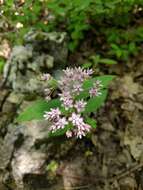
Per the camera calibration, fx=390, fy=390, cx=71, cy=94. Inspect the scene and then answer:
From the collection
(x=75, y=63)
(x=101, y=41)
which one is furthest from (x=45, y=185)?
(x=101, y=41)

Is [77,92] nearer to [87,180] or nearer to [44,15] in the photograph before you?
[87,180]

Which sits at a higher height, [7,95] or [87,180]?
[7,95]

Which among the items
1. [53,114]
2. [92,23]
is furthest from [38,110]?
[92,23]

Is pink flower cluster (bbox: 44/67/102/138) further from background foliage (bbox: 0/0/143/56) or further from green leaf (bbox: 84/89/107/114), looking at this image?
background foliage (bbox: 0/0/143/56)

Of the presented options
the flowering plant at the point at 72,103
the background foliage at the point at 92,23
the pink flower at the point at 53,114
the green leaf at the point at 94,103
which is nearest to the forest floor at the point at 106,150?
the background foliage at the point at 92,23

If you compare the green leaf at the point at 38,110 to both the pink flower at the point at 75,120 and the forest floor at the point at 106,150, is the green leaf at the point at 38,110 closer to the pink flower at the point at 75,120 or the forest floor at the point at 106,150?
the pink flower at the point at 75,120

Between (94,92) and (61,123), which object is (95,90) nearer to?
(94,92)

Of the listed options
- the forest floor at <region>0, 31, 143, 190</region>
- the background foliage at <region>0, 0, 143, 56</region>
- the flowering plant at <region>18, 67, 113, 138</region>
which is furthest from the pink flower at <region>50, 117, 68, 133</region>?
the background foliage at <region>0, 0, 143, 56</region>
